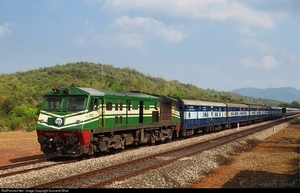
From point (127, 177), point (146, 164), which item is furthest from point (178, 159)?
point (127, 177)

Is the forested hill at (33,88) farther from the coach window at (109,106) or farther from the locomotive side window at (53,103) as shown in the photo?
the coach window at (109,106)

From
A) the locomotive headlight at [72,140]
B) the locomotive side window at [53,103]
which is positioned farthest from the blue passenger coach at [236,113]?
the locomotive headlight at [72,140]

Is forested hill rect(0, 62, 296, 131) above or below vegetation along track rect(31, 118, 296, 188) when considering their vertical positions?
above

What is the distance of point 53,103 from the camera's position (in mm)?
17719

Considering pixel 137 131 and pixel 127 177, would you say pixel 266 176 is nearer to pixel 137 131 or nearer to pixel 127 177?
pixel 127 177

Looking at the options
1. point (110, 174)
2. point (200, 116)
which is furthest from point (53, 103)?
point (200, 116)

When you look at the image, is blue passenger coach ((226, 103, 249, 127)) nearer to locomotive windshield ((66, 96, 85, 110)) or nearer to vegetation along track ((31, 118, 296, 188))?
vegetation along track ((31, 118, 296, 188))

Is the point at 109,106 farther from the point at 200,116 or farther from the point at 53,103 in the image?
the point at 200,116

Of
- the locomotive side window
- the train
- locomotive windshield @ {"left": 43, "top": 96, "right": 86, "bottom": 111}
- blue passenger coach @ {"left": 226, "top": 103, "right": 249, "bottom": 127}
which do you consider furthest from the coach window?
blue passenger coach @ {"left": 226, "top": 103, "right": 249, "bottom": 127}

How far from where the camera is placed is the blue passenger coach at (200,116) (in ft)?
102

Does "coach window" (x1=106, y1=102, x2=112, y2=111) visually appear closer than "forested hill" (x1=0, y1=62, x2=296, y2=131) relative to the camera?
Yes

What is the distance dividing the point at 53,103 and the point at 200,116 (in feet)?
66.0

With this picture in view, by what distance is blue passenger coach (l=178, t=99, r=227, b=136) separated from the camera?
30938 millimetres

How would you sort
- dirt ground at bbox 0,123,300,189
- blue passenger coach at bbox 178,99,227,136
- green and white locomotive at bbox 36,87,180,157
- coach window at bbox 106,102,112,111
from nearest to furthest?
dirt ground at bbox 0,123,300,189 → green and white locomotive at bbox 36,87,180,157 → coach window at bbox 106,102,112,111 → blue passenger coach at bbox 178,99,227,136
